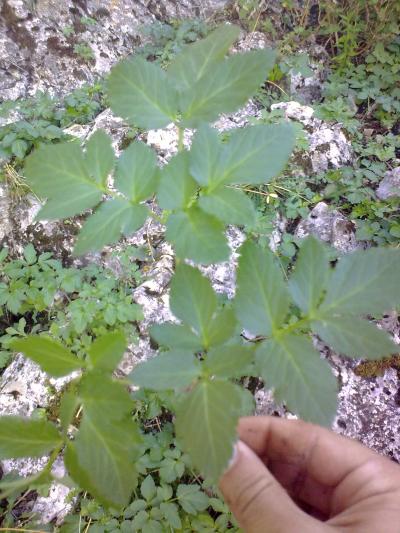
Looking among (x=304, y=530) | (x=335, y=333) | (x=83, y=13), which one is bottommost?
(x=304, y=530)

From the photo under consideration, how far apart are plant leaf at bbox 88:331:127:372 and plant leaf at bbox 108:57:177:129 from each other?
489 millimetres

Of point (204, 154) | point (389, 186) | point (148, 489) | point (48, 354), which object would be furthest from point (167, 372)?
point (389, 186)

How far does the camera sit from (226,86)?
2.98 feet

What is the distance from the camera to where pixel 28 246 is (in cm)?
241

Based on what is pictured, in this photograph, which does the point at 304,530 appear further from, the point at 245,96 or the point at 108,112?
the point at 108,112

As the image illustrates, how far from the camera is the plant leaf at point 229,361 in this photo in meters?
0.84

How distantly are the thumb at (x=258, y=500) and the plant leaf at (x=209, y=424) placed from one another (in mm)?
376

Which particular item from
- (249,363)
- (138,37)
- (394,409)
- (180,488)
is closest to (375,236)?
(394,409)

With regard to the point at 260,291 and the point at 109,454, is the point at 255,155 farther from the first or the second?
the point at 109,454

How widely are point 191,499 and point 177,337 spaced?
105 centimetres

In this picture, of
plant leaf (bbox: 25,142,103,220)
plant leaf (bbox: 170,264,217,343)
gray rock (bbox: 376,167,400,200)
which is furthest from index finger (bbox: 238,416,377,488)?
gray rock (bbox: 376,167,400,200)

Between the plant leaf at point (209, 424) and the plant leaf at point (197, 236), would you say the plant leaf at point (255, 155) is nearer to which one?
the plant leaf at point (197, 236)

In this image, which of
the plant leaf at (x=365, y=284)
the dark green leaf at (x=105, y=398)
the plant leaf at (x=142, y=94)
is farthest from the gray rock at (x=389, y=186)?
the dark green leaf at (x=105, y=398)

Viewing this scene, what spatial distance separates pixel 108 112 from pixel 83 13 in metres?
Result: 1.57
